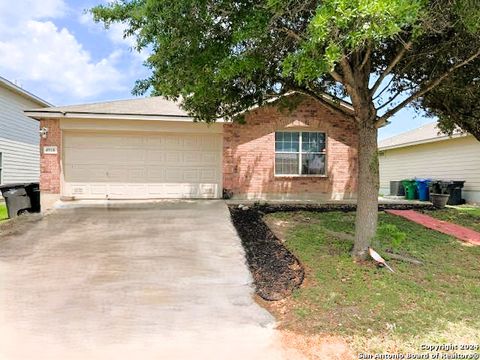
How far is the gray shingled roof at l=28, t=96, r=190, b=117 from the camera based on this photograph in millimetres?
12745

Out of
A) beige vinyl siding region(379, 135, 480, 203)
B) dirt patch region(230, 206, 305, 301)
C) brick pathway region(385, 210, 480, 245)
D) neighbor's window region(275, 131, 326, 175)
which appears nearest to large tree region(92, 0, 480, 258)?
dirt patch region(230, 206, 305, 301)

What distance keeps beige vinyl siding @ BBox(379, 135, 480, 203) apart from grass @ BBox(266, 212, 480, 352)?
835cm

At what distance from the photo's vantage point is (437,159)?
64.5ft

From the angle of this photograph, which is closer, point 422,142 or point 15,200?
point 15,200

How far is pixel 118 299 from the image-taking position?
566 centimetres

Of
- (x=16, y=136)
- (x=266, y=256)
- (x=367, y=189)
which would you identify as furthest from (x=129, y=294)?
(x=16, y=136)

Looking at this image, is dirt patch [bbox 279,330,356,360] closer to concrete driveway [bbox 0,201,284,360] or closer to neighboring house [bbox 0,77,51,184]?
concrete driveway [bbox 0,201,284,360]

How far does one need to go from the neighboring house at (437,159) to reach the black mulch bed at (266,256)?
8.55 m

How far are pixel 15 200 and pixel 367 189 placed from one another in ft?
32.2

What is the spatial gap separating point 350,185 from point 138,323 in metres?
10.6

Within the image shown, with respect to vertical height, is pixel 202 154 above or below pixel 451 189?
above

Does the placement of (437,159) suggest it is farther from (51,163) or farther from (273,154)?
(51,163)

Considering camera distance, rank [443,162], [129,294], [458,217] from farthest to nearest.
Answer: [443,162], [458,217], [129,294]

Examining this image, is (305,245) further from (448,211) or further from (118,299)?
(448,211)
